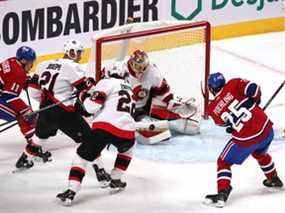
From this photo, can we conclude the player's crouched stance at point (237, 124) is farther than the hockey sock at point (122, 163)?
No

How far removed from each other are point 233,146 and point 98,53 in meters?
1.28

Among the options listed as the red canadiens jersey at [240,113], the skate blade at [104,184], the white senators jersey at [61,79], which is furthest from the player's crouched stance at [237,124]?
the white senators jersey at [61,79]

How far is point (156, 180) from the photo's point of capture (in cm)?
588

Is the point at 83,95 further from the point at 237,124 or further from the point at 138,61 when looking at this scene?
the point at 237,124

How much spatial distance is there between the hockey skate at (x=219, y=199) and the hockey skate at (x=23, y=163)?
120cm

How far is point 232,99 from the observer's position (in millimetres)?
5453

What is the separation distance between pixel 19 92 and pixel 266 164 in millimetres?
1582

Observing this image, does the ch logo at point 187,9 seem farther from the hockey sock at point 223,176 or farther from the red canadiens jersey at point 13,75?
the hockey sock at point 223,176

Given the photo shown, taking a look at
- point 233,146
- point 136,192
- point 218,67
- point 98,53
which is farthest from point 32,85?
point 218,67

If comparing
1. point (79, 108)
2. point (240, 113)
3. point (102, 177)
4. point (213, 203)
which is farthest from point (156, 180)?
point (240, 113)

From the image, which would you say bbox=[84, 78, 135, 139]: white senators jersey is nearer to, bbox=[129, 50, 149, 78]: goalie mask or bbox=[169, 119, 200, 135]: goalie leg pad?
bbox=[129, 50, 149, 78]: goalie mask

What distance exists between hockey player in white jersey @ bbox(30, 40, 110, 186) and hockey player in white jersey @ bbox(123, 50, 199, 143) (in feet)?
2.09

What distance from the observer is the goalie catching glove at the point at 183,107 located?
671cm

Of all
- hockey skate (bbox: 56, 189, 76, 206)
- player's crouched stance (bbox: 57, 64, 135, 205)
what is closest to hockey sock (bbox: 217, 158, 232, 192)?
player's crouched stance (bbox: 57, 64, 135, 205)
